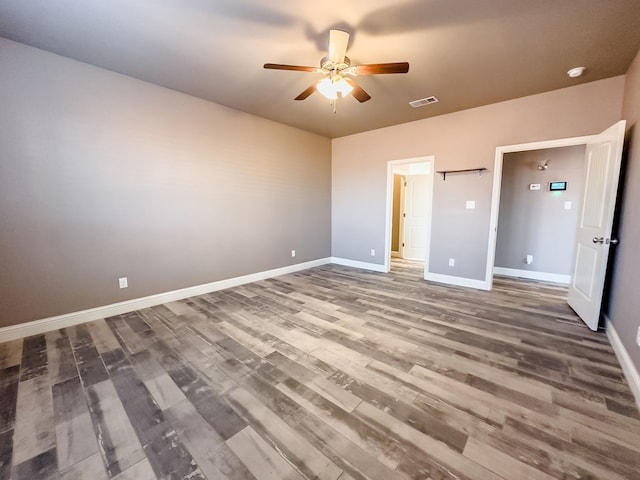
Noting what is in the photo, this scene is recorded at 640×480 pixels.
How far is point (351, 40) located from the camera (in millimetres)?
2277

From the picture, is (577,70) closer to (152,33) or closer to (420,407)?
(420,407)

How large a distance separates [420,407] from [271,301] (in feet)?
7.52

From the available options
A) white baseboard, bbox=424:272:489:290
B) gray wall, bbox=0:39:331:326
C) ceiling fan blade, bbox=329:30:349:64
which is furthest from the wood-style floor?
ceiling fan blade, bbox=329:30:349:64

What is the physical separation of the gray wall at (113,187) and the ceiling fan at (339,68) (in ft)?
5.99

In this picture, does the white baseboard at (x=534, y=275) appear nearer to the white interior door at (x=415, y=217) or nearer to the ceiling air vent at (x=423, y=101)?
the white interior door at (x=415, y=217)

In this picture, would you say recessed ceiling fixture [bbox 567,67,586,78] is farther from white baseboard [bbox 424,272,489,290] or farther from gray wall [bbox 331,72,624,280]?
white baseboard [bbox 424,272,489,290]

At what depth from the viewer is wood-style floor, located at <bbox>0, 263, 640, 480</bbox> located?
4.25 ft

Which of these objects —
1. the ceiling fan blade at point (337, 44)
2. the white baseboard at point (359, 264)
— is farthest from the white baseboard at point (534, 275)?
the ceiling fan blade at point (337, 44)

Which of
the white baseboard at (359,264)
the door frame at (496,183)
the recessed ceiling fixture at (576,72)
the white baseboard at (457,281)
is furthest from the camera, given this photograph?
the white baseboard at (359,264)

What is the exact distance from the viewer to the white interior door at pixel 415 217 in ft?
20.0

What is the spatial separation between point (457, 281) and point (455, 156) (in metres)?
2.04

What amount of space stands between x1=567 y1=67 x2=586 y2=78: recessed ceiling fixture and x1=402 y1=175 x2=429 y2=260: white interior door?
126 inches

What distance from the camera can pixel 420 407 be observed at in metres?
1.65

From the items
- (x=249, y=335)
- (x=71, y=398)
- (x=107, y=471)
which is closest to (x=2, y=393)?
(x=71, y=398)
